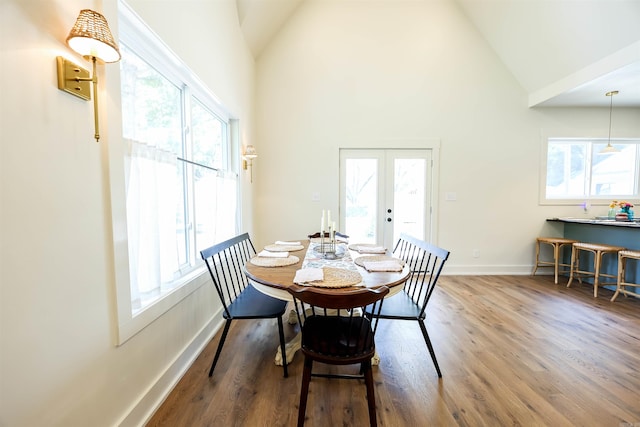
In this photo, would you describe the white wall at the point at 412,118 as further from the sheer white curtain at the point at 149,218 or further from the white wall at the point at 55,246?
the white wall at the point at 55,246

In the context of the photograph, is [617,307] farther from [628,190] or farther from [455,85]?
[455,85]

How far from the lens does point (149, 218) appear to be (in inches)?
58.1

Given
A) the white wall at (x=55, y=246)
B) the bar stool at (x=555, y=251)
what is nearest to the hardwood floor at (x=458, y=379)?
the white wall at (x=55, y=246)

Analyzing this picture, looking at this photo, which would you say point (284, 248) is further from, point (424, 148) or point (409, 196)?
point (424, 148)

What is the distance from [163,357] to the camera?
1.61 metres

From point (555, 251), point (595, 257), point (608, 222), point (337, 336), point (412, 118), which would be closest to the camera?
point (337, 336)

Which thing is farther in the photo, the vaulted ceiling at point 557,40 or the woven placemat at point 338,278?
the vaulted ceiling at point 557,40

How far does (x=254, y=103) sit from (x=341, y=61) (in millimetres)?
1433

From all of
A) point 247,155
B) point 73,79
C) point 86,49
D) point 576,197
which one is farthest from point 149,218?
point 576,197

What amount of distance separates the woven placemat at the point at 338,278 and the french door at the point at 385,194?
2.41 m

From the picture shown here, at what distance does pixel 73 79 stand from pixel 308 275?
136 cm

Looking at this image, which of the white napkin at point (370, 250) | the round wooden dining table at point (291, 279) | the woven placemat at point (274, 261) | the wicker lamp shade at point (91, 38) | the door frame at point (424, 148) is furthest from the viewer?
the door frame at point (424, 148)

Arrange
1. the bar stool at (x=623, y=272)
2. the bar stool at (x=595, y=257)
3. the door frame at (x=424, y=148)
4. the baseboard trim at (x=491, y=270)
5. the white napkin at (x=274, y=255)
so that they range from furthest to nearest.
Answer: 1. the baseboard trim at (x=491, y=270)
2. the door frame at (x=424, y=148)
3. the bar stool at (x=595, y=257)
4. the bar stool at (x=623, y=272)
5. the white napkin at (x=274, y=255)

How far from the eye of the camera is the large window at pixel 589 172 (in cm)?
407
